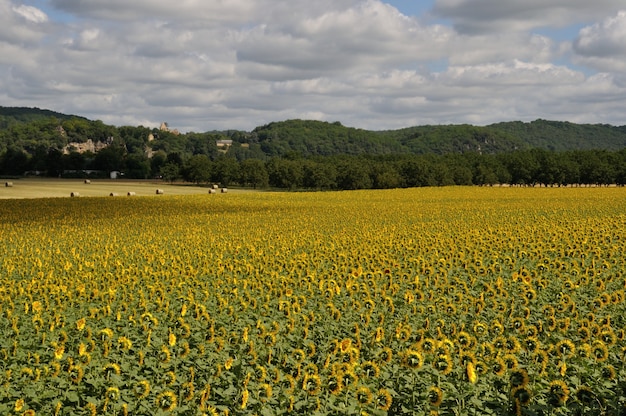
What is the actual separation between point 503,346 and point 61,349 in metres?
6.85

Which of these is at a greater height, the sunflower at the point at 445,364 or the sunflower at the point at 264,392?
the sunflower at the point at 445,364

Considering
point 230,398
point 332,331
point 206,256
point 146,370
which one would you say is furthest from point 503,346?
point 206,256

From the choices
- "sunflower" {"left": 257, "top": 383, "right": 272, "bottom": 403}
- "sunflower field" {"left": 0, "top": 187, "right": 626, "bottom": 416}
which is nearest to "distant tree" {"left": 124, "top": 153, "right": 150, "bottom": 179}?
"sunflower field" {"left": 0, "top": 187, "right": 626, "bottom": 416}

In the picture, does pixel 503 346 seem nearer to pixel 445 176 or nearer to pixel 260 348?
pixel 260 348

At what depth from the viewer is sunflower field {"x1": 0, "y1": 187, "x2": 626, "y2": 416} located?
8.41 meters

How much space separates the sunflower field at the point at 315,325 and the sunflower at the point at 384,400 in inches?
1.5

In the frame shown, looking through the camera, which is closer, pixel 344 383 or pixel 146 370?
pixel 344 383

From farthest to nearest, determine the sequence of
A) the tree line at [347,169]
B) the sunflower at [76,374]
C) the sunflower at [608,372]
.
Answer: the tree line at [347,169] < the sunflower at [76,374] < the sunflower at [608,372]

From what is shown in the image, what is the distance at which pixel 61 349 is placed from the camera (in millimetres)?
9281

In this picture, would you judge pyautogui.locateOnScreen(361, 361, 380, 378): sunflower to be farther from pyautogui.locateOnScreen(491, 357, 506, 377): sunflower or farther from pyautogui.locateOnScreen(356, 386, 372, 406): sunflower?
pyautogui.locateOnScreen(491, 357, 506, 377): sunflower

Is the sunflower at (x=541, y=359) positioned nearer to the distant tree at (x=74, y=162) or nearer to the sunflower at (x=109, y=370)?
the sunflower at (x=109, y=370)

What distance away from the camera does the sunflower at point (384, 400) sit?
768 centimetres

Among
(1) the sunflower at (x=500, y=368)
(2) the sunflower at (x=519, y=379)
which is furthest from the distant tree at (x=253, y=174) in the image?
(2) the sunflower at (x=519, y=379)

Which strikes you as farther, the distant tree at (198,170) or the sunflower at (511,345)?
the distant tree at (198,170)
